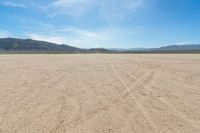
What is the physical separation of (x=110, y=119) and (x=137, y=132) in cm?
83

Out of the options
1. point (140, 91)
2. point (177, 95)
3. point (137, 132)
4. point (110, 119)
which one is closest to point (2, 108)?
point (110, 119)

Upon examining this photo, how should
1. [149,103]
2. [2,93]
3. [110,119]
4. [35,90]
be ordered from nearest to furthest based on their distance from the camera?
[110,119] < [149,103] < [2,93] < [35,90]

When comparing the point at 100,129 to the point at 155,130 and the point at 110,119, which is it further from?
the point at 155,130

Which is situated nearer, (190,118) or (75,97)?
(190,118)

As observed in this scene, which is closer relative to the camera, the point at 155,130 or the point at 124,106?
the point at 155,130

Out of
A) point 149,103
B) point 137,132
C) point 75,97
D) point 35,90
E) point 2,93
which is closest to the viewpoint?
point 137,132

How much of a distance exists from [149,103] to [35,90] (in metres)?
4.07

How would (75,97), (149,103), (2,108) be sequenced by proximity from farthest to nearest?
(75,97)
(149,103)
(2,108)

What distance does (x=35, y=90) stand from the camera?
7.67 meters

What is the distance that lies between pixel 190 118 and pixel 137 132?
1447mm

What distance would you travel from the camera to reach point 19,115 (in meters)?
4.81

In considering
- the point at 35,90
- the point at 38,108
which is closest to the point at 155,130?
the point at 38,108

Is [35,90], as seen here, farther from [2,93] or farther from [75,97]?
[75,97]

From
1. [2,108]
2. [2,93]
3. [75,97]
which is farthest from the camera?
[2,93]
